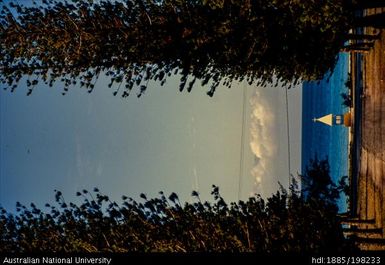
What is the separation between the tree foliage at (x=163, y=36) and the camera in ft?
59.1

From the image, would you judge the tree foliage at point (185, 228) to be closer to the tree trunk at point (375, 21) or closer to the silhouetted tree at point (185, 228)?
the silhouetted tree at point (185, 228)

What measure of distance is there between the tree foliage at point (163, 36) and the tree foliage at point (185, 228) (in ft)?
15.2

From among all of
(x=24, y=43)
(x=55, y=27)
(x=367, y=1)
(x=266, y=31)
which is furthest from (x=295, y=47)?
(x=24, y=43)

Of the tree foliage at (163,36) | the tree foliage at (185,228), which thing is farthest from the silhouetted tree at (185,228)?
the tree foliage at (163,36)

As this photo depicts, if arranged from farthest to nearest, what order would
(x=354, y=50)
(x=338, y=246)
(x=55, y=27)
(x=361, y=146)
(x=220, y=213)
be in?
(x=361, y=146) < (x=354, y=50) < (x=55, y=27) < (x=220, y=213) < (x=338, y=246)

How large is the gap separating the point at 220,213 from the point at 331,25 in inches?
319

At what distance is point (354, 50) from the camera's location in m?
22.2

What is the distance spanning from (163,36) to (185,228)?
7.10m

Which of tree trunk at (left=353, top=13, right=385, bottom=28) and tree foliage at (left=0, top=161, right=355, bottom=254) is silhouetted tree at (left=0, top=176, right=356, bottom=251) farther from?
tree trunk at (left=353, top=13, right=385, bottom=28)

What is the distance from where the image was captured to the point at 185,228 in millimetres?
16453

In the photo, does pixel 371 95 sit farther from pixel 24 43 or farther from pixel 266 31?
pixel 24 43

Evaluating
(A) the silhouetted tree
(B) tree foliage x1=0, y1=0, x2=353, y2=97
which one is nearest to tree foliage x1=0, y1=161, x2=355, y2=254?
(A) the silhouetted tree

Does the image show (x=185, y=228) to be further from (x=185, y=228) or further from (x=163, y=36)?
(x=163, y=36)

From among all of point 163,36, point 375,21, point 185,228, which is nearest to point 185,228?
point 185,228
